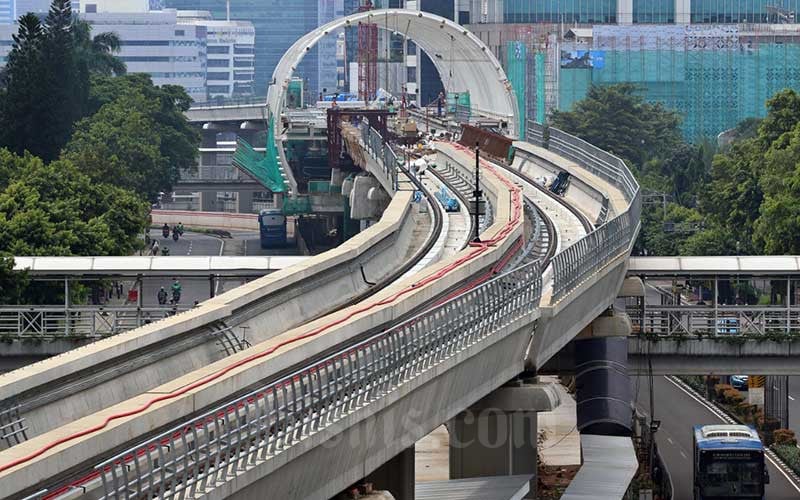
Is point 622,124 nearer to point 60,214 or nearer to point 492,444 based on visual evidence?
point 60,214

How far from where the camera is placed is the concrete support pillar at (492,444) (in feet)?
131

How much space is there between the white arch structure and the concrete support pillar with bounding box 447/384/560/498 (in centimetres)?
6456

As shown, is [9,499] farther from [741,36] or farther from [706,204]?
[741,36]

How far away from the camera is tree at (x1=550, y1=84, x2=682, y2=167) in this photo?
144 metres

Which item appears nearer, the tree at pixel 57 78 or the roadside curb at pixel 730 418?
the roadside curb at pixel 730 418

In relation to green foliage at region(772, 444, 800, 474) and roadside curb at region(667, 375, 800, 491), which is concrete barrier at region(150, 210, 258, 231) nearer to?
roadside curb at region(667, 375, 800, 491)

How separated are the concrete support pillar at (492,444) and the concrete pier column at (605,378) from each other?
466 centimetres

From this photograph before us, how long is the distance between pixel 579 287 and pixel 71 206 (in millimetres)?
34528

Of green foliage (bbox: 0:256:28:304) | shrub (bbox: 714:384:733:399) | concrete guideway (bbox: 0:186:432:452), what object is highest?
concrete guideway (bbox: 0:186:432:452)

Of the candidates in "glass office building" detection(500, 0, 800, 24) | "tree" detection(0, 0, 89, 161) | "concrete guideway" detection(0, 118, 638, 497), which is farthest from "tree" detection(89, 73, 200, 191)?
"concrete guideway" detection(0, 118, 638, 497)

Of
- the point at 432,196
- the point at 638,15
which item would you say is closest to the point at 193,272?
the point at 432,196

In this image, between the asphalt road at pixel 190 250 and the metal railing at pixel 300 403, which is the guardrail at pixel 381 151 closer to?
the asphalt road at pixel 190 250

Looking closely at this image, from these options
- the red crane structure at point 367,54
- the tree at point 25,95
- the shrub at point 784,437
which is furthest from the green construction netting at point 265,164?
the shrub at point 784,437

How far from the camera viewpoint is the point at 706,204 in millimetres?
103062
